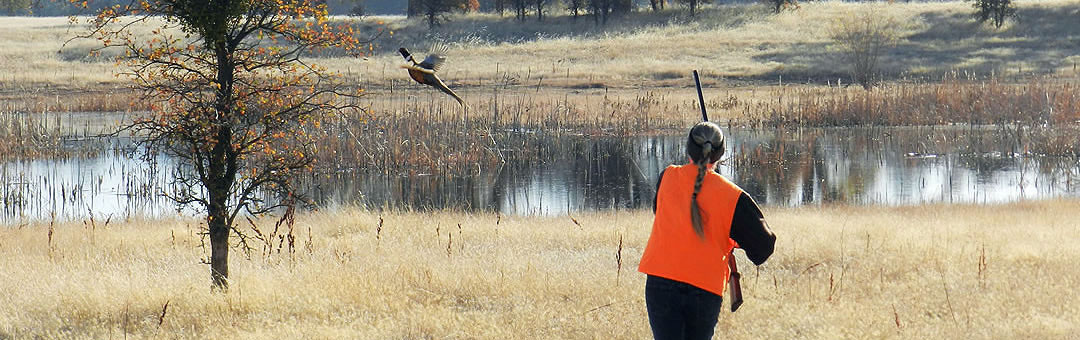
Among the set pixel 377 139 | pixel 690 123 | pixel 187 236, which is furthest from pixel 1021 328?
pixel 690 123

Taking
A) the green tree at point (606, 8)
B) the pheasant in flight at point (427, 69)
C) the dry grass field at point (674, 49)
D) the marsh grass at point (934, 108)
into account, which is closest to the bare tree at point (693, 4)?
the dry grass field at point (674, 49)

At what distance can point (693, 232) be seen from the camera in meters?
5.27

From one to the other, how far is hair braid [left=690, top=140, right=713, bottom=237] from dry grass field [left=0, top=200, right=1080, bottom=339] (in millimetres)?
2999

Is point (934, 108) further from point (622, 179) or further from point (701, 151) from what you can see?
point (701, 151)

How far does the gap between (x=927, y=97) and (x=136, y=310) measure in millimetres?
25929

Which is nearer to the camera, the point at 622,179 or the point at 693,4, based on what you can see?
the point at 622,179

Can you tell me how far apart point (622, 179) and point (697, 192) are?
18219 millimetres

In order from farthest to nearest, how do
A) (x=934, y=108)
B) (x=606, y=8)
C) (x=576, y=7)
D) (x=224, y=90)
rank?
(x=576, y=7) → (x=606, y=8) → (x=934, y=108) → (x=224, y=90)

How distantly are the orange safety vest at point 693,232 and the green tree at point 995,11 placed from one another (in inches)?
2297

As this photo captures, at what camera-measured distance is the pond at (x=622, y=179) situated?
20062 mm

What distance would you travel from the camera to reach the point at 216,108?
8836mm

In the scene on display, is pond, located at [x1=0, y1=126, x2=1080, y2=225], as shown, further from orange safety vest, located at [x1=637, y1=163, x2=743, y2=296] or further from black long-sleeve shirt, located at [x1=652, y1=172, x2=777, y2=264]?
black long-sleeve shirt, located at [x1=652, y1=172, x2=777, y2=264]

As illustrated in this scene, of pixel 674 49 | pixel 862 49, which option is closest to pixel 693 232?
pixel 862 49

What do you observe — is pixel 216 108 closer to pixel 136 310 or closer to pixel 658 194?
pixel 136 310
